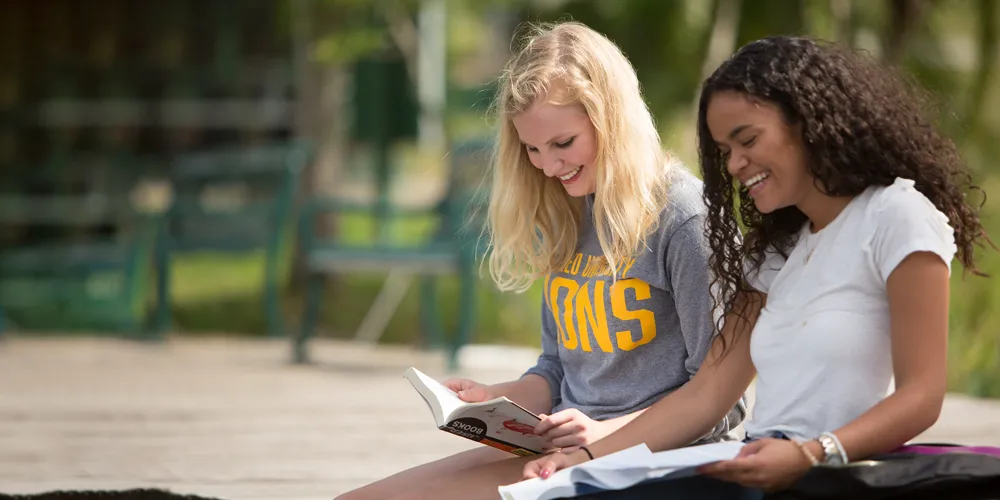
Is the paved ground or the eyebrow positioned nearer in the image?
the eyebrow

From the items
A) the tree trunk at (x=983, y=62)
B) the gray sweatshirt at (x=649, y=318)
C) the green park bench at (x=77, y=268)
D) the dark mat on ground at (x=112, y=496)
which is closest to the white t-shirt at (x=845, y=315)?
the gray sweatshirt at (x=649, y=318)

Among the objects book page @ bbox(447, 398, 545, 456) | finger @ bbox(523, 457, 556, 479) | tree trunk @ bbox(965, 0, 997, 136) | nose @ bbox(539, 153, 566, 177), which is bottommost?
finger @ bbox(523, 457, 556, 479)

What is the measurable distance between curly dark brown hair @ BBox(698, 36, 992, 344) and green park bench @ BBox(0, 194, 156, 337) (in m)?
5.25

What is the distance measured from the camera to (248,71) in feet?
25.1

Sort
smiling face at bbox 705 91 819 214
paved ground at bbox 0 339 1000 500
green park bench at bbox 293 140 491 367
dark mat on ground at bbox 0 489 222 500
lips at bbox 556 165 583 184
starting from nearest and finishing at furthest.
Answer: smiling face at bbox 705 91 819 214, lips at bbox 556 165 583 184, dark mat on ground at bbox 0 489 222 500, paved ground at bbox 0 339 1000 500, green park bench at bbox 293 140 491 367

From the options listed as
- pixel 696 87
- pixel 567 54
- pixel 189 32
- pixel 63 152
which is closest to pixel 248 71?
pixel 189 32

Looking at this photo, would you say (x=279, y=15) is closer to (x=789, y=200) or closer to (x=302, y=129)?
(x=302, y=129)

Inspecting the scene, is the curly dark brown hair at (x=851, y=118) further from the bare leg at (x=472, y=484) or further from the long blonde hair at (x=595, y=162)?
the bare leg at (x=472, y=484)

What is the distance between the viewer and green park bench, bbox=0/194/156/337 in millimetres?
6793

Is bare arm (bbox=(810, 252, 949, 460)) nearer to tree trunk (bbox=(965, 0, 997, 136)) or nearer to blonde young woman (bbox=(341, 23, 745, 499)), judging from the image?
blonde young woman (bbox=(341, 23, 745, 499))

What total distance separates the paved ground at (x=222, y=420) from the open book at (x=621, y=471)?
1.28 m

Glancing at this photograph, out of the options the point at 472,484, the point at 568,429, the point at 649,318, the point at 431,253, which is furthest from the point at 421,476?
the point at 431,253

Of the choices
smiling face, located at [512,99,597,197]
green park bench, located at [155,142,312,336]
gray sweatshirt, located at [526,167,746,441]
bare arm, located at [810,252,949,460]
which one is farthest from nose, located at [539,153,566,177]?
green park bench, located at [155,142,312,336]

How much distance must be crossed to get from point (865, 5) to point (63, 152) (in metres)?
4.39
